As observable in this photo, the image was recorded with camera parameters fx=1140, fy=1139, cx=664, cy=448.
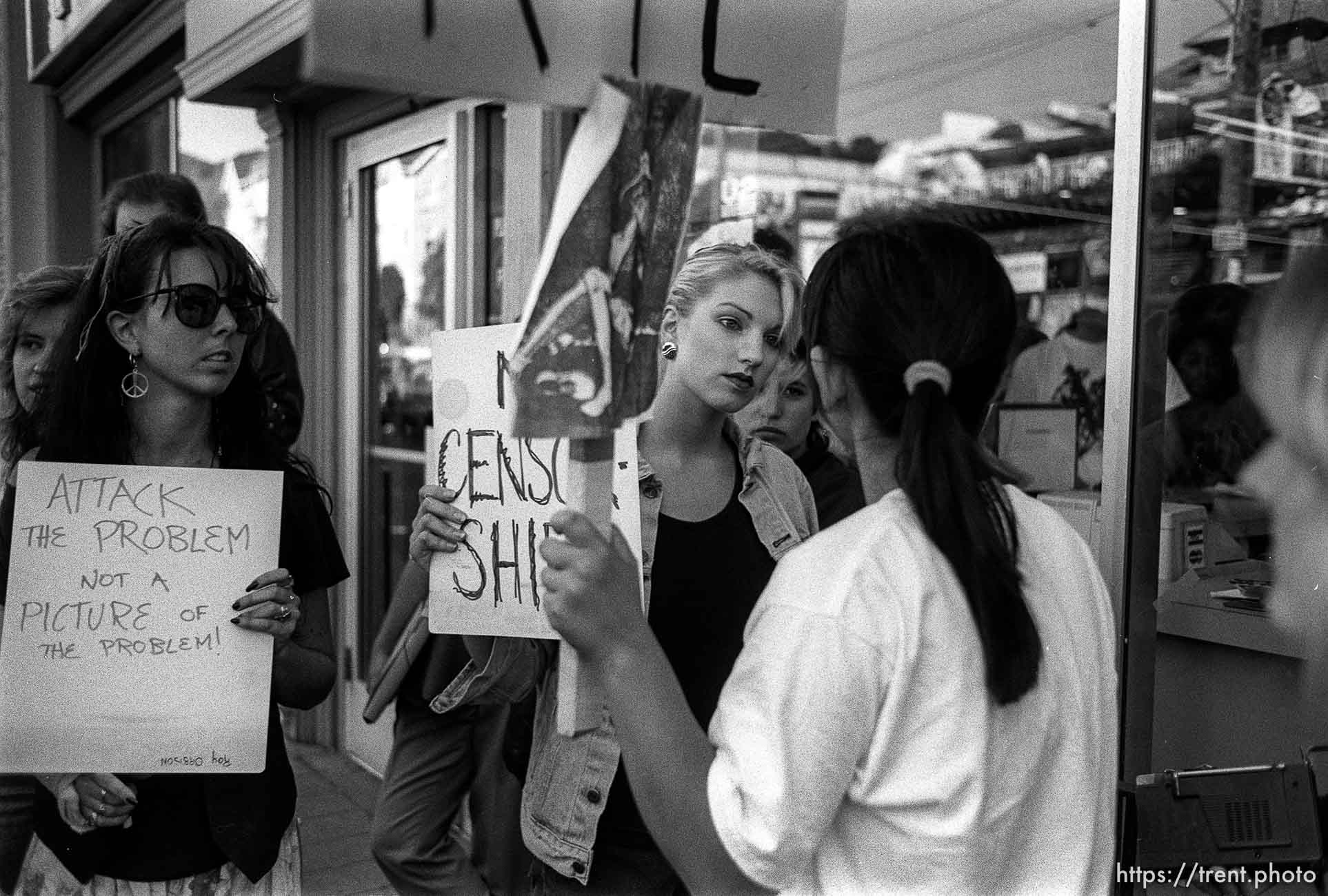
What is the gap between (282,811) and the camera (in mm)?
2035

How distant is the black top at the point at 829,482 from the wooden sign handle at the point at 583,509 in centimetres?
138

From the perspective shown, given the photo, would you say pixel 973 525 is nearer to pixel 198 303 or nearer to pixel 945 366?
pixel 945 366

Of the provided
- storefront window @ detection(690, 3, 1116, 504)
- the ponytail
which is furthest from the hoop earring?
the ponytail

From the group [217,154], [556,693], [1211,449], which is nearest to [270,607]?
[556,693]

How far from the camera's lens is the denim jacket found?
1900 mm

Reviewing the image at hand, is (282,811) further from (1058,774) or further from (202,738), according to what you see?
(1058,774)

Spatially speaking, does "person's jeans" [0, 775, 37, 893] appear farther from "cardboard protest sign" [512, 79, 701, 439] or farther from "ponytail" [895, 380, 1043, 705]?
"ponytail" [895, 380, 1043, 705]

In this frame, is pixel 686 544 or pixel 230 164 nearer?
pixel 686 544

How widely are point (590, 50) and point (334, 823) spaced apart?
12.9 feet

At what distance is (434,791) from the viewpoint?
3.22 meters

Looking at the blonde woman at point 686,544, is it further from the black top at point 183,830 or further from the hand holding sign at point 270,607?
the black top at point 183,830

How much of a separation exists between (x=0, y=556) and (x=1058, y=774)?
1.80 m

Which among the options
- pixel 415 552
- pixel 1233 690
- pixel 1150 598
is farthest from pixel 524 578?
pixel 1233 690

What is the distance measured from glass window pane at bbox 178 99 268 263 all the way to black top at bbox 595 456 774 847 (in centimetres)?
428
